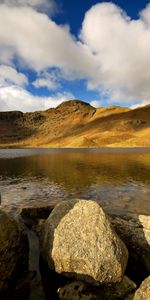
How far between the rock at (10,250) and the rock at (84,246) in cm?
112

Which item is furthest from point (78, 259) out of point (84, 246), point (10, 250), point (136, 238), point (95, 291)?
point (136, 238)

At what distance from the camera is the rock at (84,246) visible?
32.0 ft

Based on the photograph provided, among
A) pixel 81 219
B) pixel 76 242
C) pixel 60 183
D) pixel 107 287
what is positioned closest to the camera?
pixel 107 287

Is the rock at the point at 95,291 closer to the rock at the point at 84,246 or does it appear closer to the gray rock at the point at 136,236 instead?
the rock at the point at 84,246

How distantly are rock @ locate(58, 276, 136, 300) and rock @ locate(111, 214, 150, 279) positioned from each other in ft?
4.20

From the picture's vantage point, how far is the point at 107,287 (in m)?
9.57

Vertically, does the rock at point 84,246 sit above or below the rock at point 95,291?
above

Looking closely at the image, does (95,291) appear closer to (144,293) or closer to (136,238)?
(144,293)

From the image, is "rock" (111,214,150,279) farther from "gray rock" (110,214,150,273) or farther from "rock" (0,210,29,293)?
"rock" (0,210,29,293)

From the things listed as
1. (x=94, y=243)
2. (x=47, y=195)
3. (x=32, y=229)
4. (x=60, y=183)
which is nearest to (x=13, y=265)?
(x=94, y=243)

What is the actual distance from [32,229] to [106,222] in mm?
5694

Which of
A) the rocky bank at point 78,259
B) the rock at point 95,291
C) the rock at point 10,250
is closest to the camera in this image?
the rock at point 95,291

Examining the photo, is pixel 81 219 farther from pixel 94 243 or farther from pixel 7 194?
pixel 7 194

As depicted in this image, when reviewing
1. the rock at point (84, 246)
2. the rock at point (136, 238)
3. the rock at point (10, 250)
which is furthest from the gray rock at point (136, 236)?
the rock at point (10, 250)
